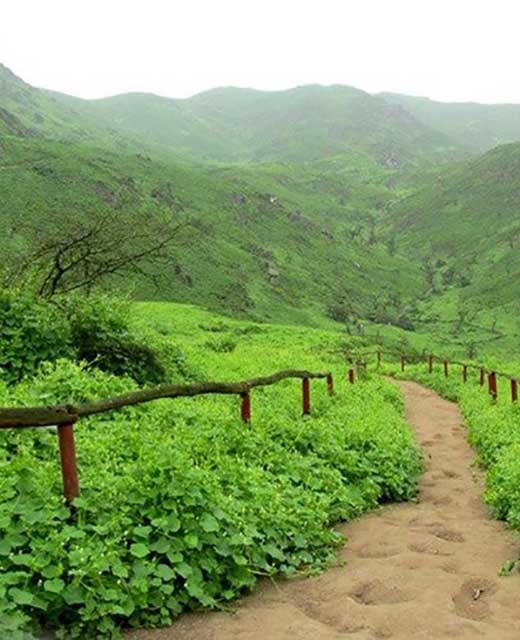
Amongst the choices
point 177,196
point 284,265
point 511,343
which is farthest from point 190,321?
point 177,196

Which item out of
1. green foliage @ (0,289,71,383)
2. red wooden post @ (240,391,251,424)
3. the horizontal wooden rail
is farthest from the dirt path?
green foliage @ (0,289,71,383)

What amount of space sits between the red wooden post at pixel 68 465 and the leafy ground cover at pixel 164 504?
0.12 m

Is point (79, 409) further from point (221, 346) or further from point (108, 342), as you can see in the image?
point (221, 346)

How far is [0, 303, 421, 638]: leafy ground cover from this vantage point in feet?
18.6

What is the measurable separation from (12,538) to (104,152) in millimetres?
202333

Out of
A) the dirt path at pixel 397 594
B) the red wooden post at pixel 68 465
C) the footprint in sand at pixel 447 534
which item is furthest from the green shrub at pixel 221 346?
the red wooden post at pixel 68 465

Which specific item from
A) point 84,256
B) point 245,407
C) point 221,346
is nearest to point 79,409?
point 245,407

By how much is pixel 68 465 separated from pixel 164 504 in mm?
1008

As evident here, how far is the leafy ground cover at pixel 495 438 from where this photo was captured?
1005 cm

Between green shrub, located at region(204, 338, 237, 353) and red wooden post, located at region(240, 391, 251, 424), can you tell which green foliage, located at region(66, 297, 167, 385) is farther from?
green shrub, located at region(204, 338, 237, 353)

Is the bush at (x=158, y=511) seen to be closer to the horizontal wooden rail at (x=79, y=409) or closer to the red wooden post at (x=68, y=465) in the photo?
the red wooden post at (x=68, y=465)

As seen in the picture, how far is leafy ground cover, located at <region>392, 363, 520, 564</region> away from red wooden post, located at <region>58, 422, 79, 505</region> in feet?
18.5

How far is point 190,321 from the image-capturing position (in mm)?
59062

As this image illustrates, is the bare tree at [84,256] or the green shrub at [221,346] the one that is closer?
the bare tree at [84,256]
